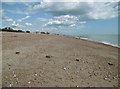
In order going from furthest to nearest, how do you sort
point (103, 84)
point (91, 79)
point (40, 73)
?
point (40, 73), point (91, 79), point (103, 84)

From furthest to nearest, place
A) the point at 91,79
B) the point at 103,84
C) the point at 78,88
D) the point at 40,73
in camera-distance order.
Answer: the point at 40,73 < the point at 91,79 < the point at 103,84 < the point at 78,88

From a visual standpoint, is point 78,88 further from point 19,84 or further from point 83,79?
point 19,84

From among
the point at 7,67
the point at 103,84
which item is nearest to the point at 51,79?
the point at 103,84

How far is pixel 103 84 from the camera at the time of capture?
685cm

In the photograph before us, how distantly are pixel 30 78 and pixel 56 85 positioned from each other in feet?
3.87

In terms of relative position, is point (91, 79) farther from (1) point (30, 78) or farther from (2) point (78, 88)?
(1) point (30, 78)

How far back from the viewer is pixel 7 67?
8547mm

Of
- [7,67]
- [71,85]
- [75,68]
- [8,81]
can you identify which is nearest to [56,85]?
[71,85]

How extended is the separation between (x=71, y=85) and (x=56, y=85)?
1.80 feet

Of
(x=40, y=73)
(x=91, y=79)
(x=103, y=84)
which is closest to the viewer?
(x=103, y=84)

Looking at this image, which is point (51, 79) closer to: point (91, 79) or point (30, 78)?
point (30, 78)

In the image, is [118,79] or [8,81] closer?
[8,81]

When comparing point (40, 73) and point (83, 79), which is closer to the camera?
point (83, 79)

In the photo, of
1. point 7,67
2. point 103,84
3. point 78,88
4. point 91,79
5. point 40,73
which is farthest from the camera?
point 7,67
